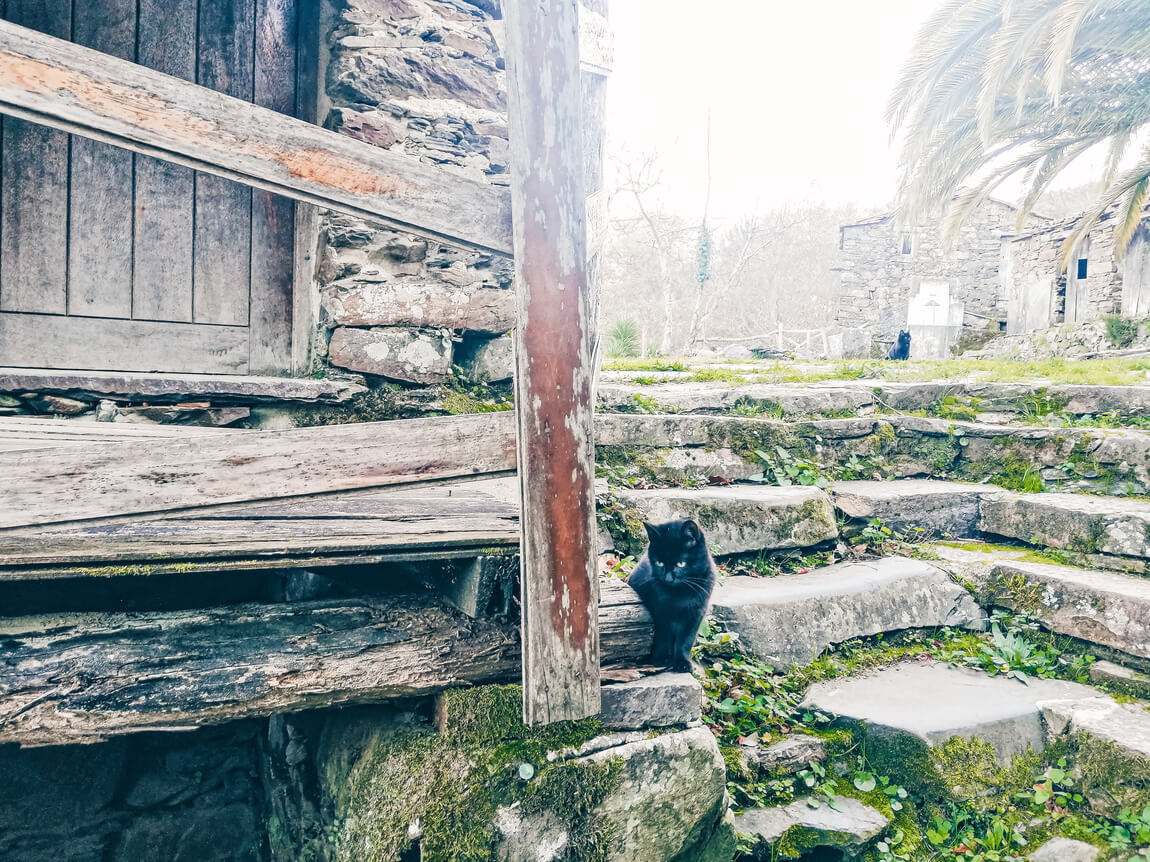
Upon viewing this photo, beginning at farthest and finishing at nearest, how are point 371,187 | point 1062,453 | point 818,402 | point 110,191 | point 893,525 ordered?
point 818,402, point 1062,453, point 893,525, point 110,191, point 371,187

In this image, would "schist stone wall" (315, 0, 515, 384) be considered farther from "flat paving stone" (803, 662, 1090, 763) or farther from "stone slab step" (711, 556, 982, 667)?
"flat paving stone" (803, 662, 1090, 763)

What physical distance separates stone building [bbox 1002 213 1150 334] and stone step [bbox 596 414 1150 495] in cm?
881

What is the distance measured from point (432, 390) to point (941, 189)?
859 centimetres

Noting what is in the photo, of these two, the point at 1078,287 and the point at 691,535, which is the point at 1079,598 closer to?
the point at 691,535

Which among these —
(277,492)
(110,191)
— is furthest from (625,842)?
(110,191)

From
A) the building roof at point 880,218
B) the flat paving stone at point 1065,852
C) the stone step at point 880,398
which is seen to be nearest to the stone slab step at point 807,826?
the flat paving stone at point 1065,852

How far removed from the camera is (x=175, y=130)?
1.45 metres

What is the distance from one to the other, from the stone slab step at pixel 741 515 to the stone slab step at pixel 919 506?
0.32 m

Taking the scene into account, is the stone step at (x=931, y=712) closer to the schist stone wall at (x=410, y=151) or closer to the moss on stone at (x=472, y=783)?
the moss on stone at (x=472, y=783)

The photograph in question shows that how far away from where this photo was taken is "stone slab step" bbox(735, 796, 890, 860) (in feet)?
7.36

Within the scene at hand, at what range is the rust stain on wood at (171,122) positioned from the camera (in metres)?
1.34

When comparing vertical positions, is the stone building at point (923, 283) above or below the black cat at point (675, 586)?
above

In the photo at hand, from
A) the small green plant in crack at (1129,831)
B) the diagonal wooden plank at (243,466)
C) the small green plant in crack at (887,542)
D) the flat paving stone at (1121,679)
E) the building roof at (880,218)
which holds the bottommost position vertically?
the small green plant in crack at (1129,831)

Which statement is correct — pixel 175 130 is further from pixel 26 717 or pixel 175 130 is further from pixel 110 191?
pixel 110 191
